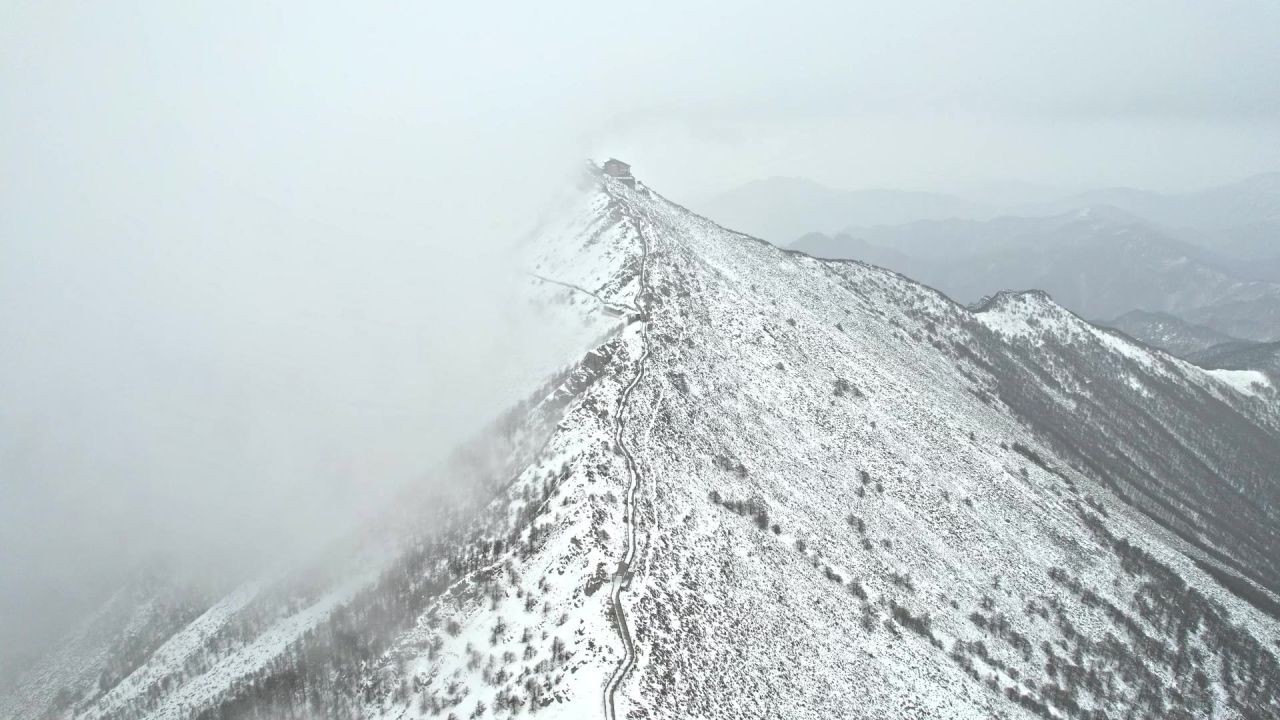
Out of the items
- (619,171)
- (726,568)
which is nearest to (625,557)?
(726,568)

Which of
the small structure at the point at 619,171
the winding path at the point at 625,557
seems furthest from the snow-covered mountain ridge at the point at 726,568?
the small structure at the point at 619,171

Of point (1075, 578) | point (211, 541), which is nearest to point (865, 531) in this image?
point (1075, 578)

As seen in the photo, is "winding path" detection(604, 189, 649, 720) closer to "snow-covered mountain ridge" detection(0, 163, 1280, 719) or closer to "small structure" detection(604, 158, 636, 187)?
"snow-covered mountain ridge" detection(0, 163, 1280, 719)

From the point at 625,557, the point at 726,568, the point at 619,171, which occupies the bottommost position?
the point at 726,568

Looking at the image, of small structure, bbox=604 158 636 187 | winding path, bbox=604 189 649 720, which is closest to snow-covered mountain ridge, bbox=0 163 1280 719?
winding path, bbox=604 189 649 720

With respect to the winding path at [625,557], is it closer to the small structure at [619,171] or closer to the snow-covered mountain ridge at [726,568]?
the snow-covered mountain ridge at [726,568]

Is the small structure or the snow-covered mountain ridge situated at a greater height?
the small structure

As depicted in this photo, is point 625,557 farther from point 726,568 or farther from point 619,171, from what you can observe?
point 619,171
